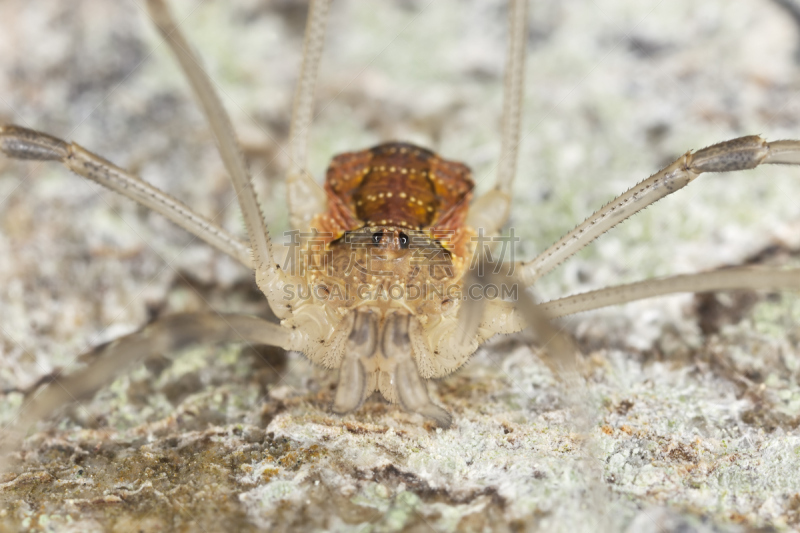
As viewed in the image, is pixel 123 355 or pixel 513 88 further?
pixel 513 88

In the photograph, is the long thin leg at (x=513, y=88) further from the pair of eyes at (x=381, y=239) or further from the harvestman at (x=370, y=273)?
the pair of eyes at (x=381, y=239)

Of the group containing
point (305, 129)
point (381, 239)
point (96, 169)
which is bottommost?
point (381, 239)

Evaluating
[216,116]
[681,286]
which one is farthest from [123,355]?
[681,286]

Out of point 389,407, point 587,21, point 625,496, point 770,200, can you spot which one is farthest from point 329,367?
point 587,21

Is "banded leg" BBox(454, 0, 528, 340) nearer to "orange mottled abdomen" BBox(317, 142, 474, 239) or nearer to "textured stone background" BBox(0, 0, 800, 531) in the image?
"orange mottled abdomen" BBox(317, 142, 474, 239)

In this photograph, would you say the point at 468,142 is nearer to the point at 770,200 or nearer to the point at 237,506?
the point at 770,200

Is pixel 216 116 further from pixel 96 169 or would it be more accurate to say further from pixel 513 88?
pixel 513 88
